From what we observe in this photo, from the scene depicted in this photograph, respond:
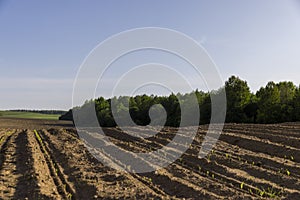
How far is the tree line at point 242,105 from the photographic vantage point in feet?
127

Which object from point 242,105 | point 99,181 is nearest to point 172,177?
point 99,181

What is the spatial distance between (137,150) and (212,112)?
94.8 ft

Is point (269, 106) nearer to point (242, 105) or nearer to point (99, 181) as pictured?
point (242, 105)

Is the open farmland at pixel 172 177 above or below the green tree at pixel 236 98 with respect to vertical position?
below

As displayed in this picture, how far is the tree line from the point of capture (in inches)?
1529

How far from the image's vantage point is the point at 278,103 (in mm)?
39688

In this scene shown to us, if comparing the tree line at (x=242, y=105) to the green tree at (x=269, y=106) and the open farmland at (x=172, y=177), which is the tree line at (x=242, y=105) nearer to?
the green tree at (x=269, y=106)

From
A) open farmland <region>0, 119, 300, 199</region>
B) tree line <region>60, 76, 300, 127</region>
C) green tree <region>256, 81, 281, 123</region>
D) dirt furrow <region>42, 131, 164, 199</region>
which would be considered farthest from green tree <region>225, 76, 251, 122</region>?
dirt furrow <region>42, 131, 164, 199</region>

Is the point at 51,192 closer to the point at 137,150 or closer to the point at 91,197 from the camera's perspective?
the point at 91,197

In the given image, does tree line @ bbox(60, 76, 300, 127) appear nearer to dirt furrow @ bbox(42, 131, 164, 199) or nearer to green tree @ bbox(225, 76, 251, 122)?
green tree @ bbox(225, 76, 251, 122)

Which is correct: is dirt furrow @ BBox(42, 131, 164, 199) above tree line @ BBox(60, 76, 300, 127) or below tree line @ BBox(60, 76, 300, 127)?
below

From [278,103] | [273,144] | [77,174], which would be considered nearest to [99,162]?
[77,174]

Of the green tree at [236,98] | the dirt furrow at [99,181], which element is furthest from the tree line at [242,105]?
the dirt furrow at [99,181]

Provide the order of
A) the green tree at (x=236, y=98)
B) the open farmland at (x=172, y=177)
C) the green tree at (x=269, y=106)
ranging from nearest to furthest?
the open farmland at (x=172, y=177) → the green tree at (x=269, y=106) → the green tree at (x=236, y=98)
